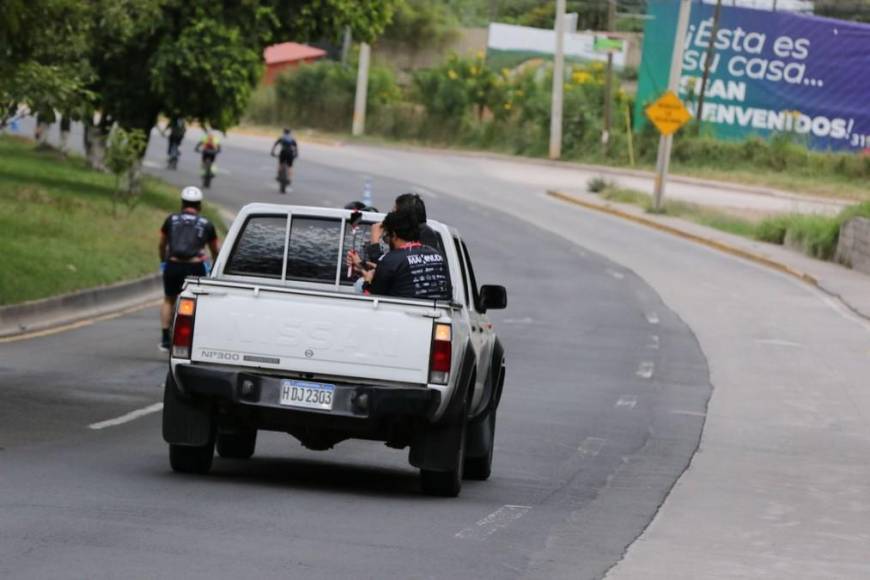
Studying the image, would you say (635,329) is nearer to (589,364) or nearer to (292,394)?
(589,364)

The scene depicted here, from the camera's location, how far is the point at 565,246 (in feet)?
150

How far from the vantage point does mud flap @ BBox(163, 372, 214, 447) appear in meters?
11.9

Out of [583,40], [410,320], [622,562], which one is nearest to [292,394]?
[410,320]

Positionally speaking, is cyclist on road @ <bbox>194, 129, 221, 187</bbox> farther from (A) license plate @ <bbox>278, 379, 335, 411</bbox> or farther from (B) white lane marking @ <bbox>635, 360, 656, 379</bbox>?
(A) license plate @ <bbox>278, 379, 335, 411</bbox>

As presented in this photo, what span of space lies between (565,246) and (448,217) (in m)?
5.57

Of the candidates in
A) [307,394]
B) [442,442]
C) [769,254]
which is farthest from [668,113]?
[307,394]

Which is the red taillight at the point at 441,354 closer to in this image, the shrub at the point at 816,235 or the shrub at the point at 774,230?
the shrub at the point at 816,235

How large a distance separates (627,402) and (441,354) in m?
9.21

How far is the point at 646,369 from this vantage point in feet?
79.4

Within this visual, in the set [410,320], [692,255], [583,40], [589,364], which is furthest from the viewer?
[583,40]

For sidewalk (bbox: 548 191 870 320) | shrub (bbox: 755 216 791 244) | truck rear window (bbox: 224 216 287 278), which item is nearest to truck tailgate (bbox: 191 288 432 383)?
truck rear window (bbox: 224 216 287 278)

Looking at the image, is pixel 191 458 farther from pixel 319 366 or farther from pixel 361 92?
pixel 361 92

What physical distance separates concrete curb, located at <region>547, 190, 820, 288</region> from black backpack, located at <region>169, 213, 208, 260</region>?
69.1 feet

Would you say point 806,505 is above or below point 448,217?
above
